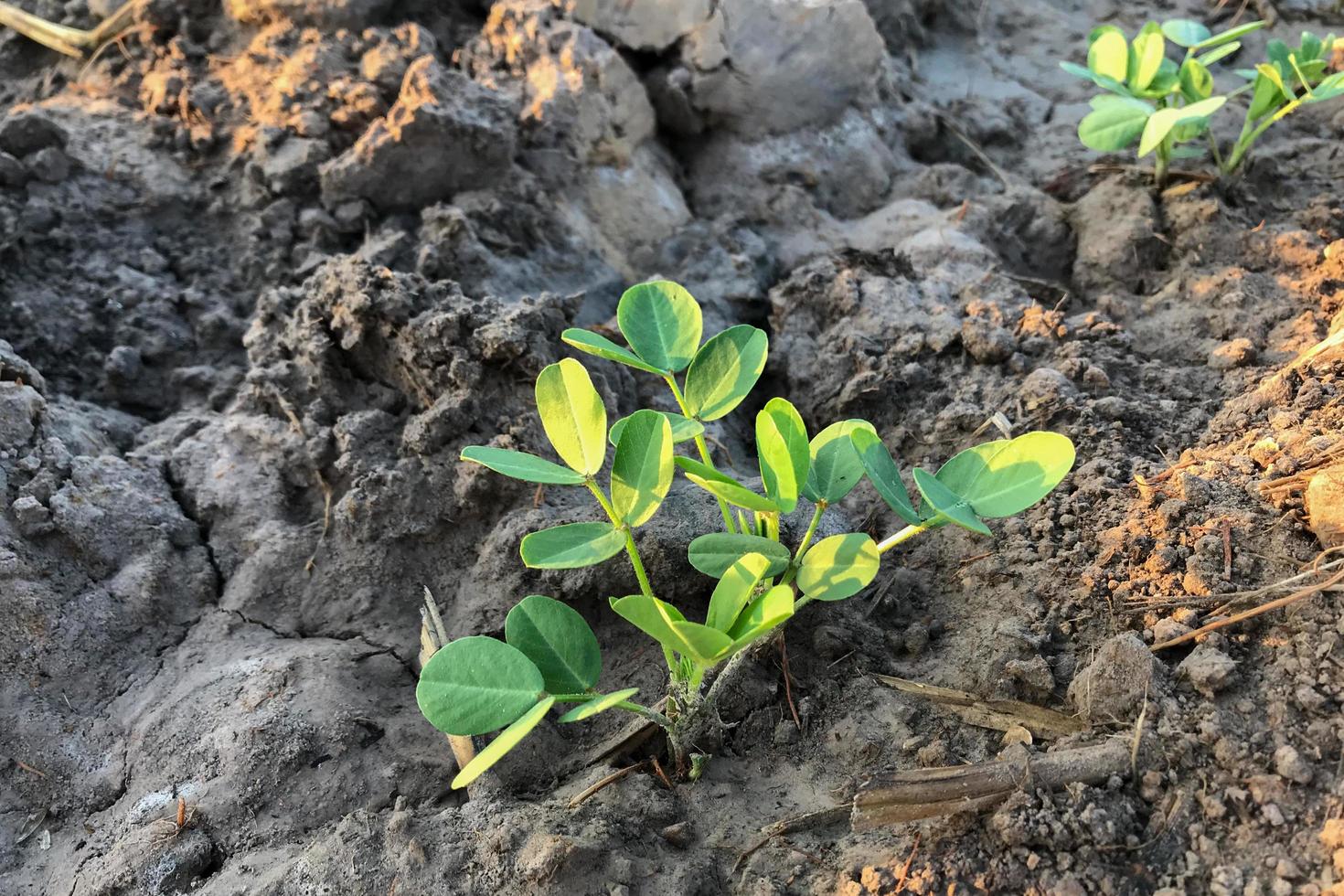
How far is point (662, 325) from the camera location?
1.59m

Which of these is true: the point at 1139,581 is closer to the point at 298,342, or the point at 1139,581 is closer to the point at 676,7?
the point at 298,342

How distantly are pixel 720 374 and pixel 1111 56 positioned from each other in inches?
67.0

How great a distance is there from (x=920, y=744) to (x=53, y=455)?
1784 millimetres

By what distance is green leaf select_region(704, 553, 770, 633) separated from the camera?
1.26m

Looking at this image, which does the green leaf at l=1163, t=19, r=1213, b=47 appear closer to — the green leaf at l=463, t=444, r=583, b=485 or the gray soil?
the gray soil

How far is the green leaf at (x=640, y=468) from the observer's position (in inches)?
51.9

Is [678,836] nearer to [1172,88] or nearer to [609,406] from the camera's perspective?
[609,406]

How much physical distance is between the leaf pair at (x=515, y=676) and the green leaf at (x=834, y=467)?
0.41 meters


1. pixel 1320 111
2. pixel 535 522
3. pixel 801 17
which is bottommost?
pixel 1320 111

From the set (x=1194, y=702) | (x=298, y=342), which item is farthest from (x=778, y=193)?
(x=1194, y=702)

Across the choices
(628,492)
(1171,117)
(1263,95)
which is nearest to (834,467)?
(628,492)

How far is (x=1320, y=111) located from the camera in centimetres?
271

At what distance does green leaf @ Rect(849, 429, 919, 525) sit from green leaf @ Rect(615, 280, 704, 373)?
35 centimetres

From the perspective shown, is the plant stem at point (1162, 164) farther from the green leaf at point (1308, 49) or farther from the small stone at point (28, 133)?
the small stone at point (28, 133)
